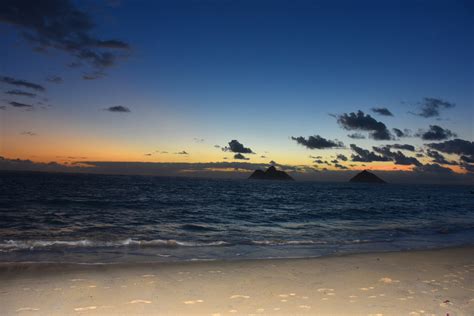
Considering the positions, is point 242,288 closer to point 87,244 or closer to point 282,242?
point 282,242

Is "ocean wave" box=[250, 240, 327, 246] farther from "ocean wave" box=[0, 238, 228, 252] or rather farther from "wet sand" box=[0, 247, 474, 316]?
"wet sand" box=[0, 247, 474, 316]

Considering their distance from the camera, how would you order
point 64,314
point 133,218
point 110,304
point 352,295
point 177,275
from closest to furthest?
point 64,314, point 110,304, point 352,295, point 177,275, point 133,218

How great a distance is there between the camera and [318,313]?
767cm

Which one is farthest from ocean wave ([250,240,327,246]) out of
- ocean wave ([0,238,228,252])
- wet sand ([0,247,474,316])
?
wet sand ([0,247,474,316])

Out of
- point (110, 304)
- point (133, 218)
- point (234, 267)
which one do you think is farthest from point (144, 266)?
point (133, 218)

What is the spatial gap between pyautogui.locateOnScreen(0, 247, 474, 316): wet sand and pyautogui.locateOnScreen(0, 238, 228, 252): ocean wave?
409 cm

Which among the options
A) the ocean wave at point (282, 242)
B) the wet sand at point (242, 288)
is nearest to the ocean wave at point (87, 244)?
the ocean wave at point (282, 242)

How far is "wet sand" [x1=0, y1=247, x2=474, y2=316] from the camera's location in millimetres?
7836

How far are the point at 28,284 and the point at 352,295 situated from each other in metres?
9.02

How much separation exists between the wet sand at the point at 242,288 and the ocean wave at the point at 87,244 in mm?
4089

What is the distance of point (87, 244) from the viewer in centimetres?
1656

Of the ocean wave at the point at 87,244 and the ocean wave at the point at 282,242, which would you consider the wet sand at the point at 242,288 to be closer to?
the ocean wave at the point at 87,244

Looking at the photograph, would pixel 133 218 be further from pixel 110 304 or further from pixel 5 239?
pixel 110 304

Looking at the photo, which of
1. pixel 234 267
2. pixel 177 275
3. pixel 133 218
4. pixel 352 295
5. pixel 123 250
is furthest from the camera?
pixel 133 218
